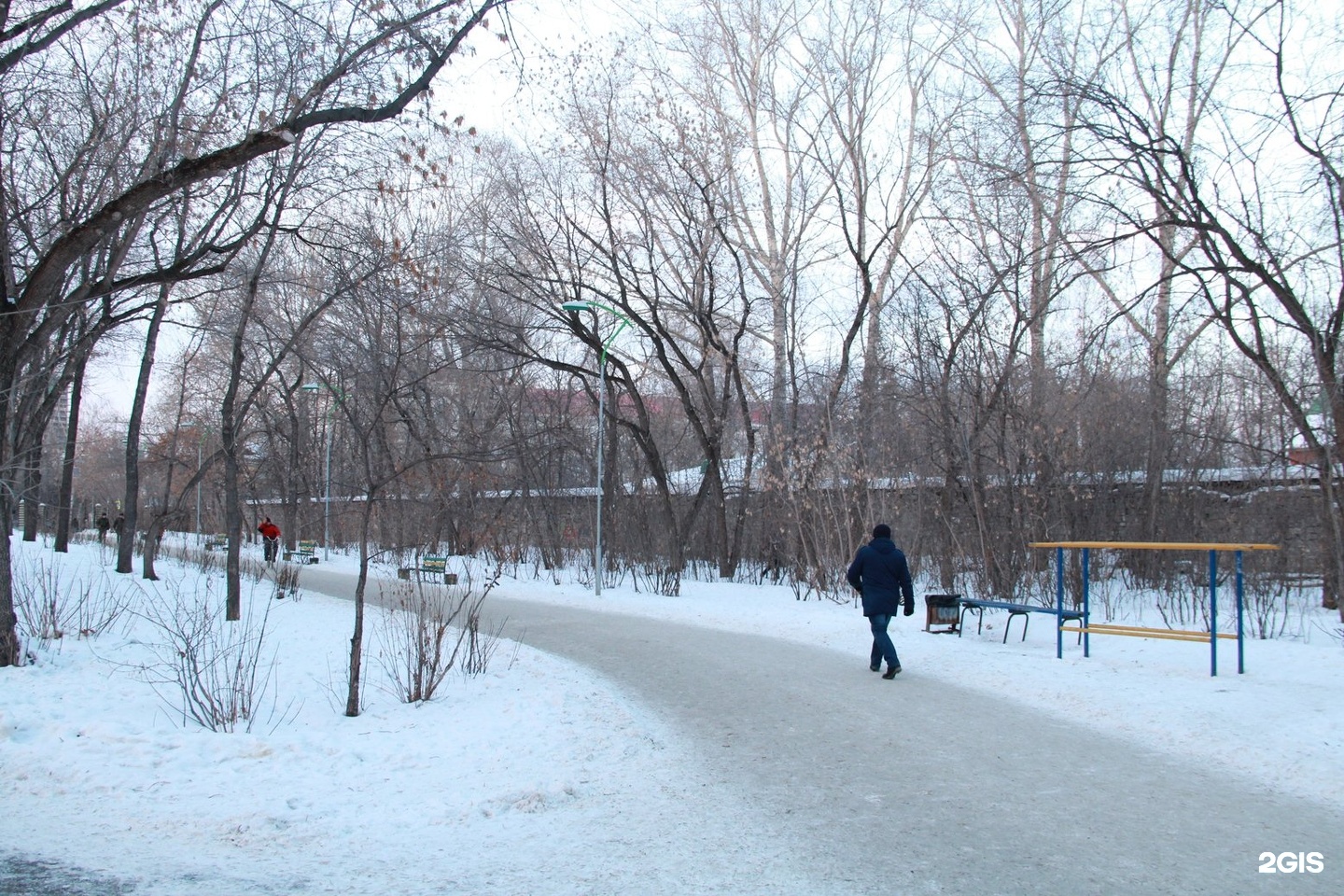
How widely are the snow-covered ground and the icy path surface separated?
0.33 meters

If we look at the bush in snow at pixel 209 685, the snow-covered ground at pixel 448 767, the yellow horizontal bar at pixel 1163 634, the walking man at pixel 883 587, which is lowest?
the snow-covered ground at pixel 448 767

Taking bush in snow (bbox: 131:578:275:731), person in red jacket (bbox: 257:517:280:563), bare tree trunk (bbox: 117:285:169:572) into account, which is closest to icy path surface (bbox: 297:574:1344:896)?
bush in snow (bbox: 131:578:275:731)

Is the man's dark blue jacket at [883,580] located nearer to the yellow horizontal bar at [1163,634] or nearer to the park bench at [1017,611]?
the yellow horizontal bar at [1163,634]

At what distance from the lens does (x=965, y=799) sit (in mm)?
6004

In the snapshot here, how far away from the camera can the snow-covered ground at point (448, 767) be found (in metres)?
4.86

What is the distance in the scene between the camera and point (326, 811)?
18.7 feet

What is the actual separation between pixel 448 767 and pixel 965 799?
11.3 feet

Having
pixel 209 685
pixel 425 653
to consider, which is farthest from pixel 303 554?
pixel 425 653

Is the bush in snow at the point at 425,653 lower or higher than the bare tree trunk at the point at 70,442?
lower

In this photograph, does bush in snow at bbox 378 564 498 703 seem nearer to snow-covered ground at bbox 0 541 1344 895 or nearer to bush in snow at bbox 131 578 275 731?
snow-covered ground at bbox 0 541 1344 895

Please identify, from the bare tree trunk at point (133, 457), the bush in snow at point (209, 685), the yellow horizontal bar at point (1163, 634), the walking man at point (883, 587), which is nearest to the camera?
the bush in snow at point (209, 685)

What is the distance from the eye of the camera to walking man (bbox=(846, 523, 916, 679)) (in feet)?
34.4

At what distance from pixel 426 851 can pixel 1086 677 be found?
7.94 meters

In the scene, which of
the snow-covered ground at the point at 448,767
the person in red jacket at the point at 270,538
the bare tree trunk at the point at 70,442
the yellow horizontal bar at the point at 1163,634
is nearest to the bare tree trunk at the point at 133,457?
the bare tree trunk at the point at 70,442
